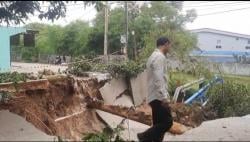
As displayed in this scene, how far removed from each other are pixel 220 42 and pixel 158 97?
12.6m

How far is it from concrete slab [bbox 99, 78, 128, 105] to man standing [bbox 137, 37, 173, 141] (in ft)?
27.2

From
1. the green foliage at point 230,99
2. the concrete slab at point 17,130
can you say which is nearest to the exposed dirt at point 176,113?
the green foliage at point 230,99

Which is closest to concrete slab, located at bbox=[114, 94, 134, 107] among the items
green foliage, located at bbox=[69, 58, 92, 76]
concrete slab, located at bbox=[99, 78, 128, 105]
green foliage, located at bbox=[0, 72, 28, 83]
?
concrete slab, located at bbox=[99, 78, 128, 105]

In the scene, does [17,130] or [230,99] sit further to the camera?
[230,99]

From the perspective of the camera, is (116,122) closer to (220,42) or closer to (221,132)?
(221,132)

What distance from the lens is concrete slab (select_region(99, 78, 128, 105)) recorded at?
16.5m

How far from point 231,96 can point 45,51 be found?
Result: 20.6 ft

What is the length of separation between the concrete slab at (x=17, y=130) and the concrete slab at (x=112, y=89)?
6353mm

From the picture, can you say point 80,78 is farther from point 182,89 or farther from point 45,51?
point 182,89

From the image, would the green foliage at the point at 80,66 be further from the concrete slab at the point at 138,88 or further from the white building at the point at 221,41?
the white building at the point at 221,41

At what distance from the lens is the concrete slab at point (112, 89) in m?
16.5

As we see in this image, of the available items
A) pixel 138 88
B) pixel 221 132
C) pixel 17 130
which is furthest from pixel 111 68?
pixel 17 130

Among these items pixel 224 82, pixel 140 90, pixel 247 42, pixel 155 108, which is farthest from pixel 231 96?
pixel 155 108

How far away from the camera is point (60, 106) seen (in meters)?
14.3
